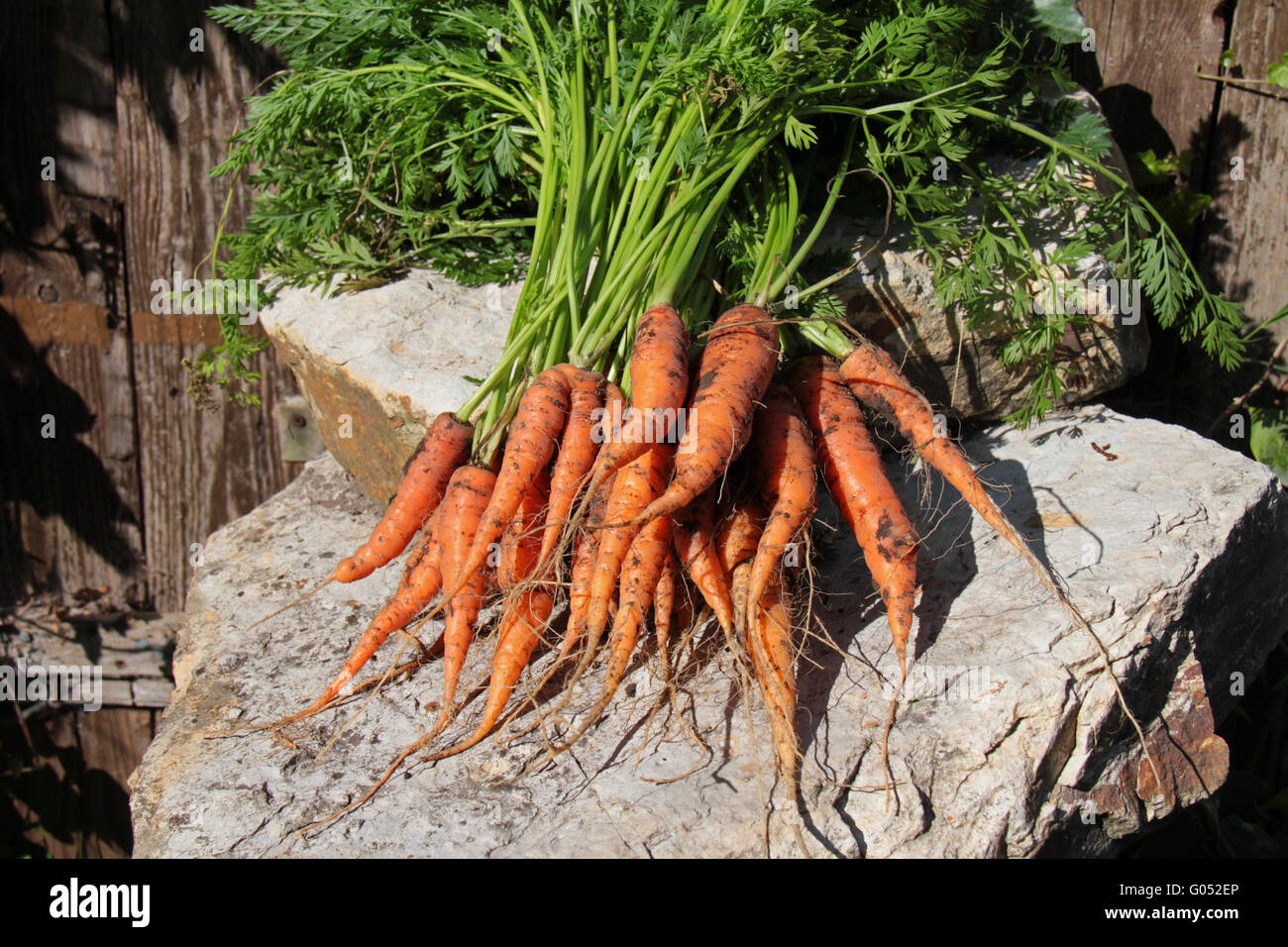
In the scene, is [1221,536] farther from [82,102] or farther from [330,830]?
[82,102]

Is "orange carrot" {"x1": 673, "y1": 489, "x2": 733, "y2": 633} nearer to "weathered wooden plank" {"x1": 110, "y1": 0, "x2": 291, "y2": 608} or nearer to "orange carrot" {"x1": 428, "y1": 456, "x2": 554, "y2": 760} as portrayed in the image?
"orange carrot" {"x1": 428, "y1": 456, "x2": 554, "y2": 760}

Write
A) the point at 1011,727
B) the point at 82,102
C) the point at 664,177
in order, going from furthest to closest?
the point at 82,102, the point at 664,177, the point at 1011,727

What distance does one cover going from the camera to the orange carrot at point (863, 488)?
201 centimetres

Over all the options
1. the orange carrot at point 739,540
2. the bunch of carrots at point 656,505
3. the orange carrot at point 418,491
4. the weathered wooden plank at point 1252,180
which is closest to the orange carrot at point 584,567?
the bunch of carrots at point 656,505

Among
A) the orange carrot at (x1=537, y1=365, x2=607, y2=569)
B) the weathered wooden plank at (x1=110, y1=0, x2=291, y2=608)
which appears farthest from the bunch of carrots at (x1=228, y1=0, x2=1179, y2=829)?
the weathered wooden plank at (x1=110, y1=0, x2=291, y2=608)

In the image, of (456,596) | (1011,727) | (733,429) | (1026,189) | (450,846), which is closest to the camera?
(450,846)

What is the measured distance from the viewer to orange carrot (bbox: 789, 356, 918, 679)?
2014 millimetres

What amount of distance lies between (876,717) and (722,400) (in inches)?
29.2

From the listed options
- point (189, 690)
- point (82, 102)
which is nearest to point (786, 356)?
point (189, 690)

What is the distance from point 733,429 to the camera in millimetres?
2072

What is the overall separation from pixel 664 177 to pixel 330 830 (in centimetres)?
167

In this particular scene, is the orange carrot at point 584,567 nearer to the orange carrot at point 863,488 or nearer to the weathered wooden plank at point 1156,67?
the orange carrot at point 863,488

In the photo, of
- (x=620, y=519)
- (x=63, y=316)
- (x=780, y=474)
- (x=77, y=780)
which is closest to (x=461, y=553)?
(x=620, y=519)

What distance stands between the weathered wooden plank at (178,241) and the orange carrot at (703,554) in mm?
2135
